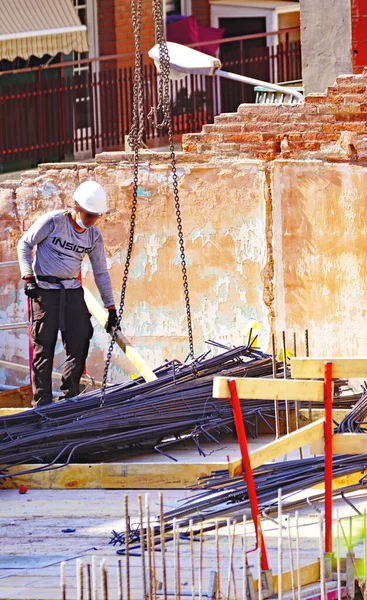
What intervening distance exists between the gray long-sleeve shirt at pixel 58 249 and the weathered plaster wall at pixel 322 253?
205 cm

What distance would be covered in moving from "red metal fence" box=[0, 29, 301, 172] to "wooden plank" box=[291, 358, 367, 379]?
10.5 meters

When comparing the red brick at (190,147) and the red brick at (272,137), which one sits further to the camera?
the red brick at (190,147)

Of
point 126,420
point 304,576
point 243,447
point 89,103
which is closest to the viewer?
point 243,447

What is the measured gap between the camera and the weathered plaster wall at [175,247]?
12.1 metres

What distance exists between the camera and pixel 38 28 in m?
18.7

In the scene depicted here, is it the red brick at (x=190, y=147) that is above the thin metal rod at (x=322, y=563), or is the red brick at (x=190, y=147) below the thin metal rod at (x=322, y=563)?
above

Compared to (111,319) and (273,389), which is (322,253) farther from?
(273,389)

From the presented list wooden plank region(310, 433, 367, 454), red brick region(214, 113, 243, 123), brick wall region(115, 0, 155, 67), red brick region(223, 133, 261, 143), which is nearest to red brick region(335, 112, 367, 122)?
red brick region(223, 133, 261, 143)

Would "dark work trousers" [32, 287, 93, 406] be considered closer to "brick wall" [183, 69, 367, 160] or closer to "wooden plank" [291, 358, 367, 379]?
"brick wall" [183, 69, 367, 160]

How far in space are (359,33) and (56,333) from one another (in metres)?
5.12

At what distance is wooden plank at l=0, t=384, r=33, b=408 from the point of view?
39.3 ft

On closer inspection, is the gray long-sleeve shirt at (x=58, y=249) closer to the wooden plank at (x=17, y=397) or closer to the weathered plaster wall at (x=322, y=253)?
the wooden plank at (x=17, y=397)

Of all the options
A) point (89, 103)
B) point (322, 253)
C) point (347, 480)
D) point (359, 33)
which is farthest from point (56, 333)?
point (89, 103)

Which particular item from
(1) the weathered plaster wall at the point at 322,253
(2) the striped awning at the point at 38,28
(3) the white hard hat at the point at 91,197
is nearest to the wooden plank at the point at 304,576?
(3) the white hard hat at the point at 91,197
